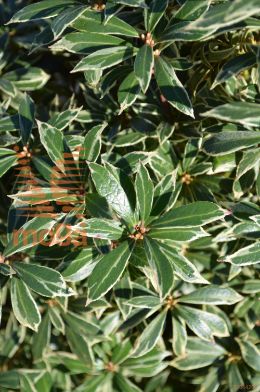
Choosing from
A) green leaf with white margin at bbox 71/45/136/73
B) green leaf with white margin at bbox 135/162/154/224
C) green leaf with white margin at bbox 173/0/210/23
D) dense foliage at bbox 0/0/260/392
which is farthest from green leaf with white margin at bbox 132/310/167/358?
green leaf with white margin at bbox 173/0/210/23

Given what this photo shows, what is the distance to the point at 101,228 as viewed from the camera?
1302mm

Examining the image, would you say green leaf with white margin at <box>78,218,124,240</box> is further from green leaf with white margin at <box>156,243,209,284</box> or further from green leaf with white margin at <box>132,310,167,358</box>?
green leaf with white margin at <box>132,310,167,358</box>

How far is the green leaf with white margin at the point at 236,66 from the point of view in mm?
1327

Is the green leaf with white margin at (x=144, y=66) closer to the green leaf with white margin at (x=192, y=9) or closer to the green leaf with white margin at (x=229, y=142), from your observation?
the green leaf with white margin at (x=192, y=9)

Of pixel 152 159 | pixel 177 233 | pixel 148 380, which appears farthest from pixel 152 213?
pixel 148 380

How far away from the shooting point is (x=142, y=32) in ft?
4.66

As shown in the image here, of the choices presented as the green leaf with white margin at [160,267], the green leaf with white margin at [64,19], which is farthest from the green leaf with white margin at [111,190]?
the green leaf with white margin at [64,19]

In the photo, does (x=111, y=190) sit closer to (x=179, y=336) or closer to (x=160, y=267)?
(x=160, y=267)

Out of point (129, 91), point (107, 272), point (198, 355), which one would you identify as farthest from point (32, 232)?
point (198, 355)

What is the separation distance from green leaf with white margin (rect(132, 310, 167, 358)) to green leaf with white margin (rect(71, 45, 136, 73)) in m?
0.81

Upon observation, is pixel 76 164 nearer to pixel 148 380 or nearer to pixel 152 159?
pixel 152 159

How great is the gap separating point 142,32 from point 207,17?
43 cm

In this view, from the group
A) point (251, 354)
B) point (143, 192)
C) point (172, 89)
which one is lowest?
point (251, 354)

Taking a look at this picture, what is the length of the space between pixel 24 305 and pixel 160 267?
441 millimetres
